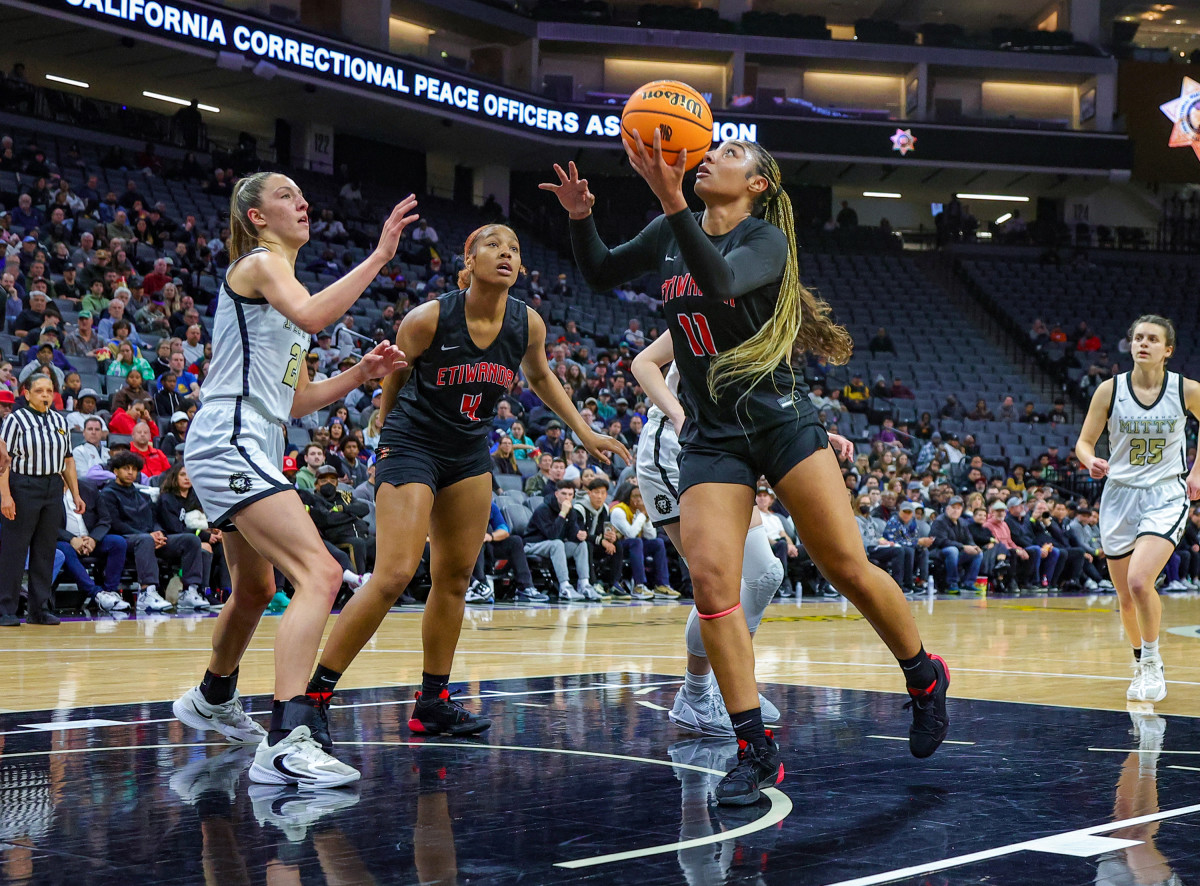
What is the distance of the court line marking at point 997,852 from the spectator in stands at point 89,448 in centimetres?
979

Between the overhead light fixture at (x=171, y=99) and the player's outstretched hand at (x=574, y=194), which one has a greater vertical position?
the overhead light fixture at (x=171, y=99)

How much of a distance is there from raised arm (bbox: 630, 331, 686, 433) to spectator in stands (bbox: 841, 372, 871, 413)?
63.5 feet

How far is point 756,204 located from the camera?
433cm

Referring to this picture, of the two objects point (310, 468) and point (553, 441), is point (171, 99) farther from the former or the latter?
point (310, 468)

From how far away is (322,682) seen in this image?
438 centimetres

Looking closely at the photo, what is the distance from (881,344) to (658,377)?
76.8 ft

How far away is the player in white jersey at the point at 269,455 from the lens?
3932mm

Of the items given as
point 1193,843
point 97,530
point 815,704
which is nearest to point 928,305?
point 97,530

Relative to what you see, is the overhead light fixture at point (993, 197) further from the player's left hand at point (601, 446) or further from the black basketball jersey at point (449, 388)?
the black basketball jersey at point (449, 388)

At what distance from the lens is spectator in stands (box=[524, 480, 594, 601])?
530 inches

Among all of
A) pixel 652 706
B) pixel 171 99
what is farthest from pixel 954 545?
pixel 171 99

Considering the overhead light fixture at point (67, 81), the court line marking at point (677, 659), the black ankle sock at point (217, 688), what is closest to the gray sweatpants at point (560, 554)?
the court line marking at point (677, 659)

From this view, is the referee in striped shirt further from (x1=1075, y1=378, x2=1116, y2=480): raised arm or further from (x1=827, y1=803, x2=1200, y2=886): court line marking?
(x1=827, y1=803, x2=1200, y2=886): court line marking

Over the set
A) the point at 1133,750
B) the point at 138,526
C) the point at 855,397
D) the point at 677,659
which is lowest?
the point at 677,659
